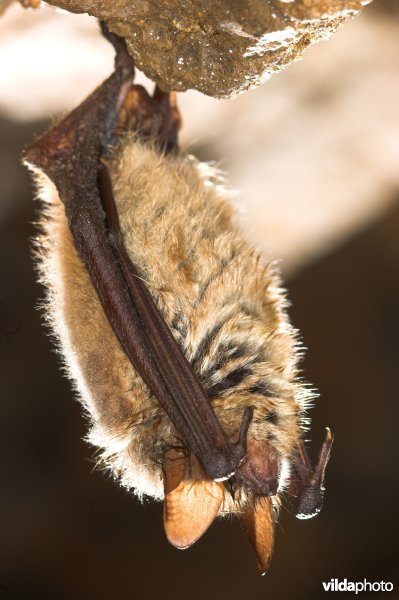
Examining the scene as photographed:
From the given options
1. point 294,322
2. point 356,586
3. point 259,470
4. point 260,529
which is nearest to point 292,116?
point 294,322

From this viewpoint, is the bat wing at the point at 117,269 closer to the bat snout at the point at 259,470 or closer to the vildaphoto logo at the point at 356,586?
the bat snout at the point at 259,470

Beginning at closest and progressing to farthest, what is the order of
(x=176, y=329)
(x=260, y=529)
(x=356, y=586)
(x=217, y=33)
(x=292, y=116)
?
(x=217, y=33)
(x=260, y=529)
(x=176, y=329)
(x=292, y=116)
(x=356, y=586)

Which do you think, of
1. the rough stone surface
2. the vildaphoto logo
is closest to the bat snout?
the rough stone surface

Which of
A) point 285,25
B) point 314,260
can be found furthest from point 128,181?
point 314,260

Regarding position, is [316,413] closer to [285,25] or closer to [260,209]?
[260,209]

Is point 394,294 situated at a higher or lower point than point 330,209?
lower

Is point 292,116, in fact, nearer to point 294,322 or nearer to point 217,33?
point 294,322
